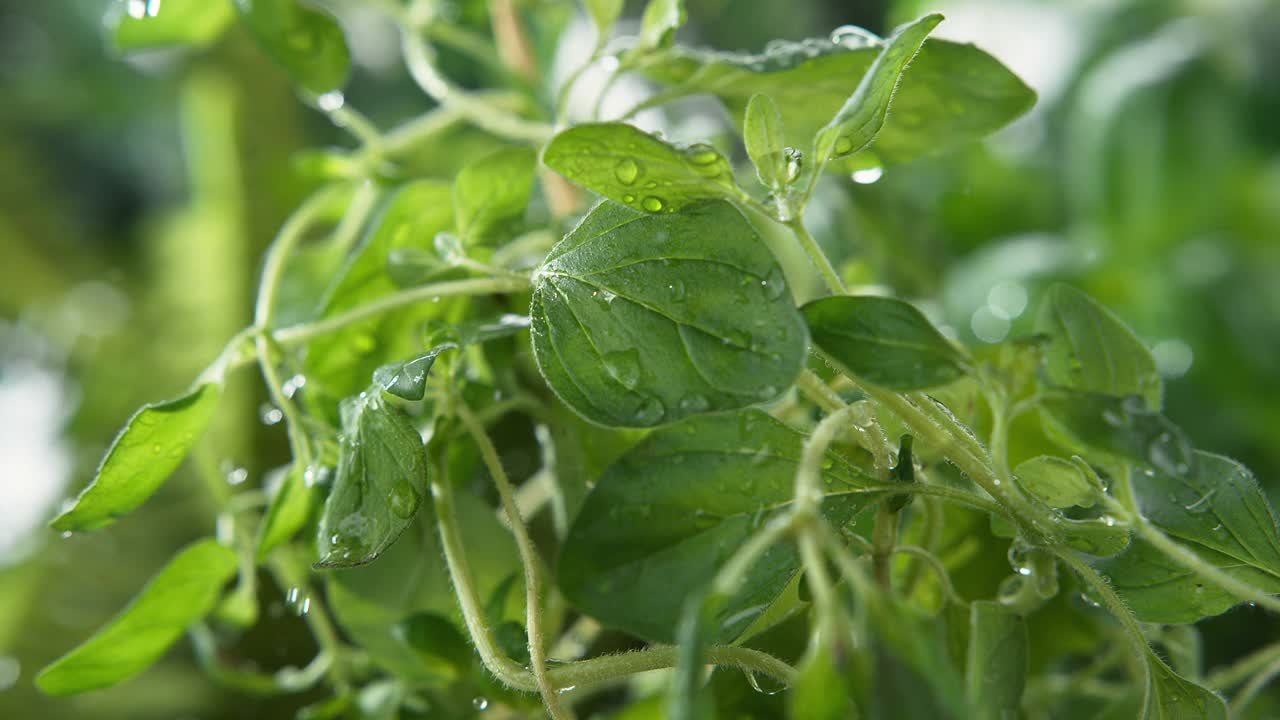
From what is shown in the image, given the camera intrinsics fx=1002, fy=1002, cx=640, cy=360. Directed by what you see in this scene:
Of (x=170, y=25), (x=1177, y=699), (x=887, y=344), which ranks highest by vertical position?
(x=170, y=25)

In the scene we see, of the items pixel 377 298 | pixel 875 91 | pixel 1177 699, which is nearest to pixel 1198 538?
pixel 1177 699

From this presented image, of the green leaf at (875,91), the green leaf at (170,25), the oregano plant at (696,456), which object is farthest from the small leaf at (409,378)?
the green leaf at (170,25)

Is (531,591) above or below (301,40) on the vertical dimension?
below

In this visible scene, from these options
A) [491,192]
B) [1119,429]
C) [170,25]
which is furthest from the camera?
[170,25]

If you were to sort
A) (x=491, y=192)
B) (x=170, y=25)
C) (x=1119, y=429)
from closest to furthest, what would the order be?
(x=1119, y=429), (x=491, y=192), (x=170, y=25)

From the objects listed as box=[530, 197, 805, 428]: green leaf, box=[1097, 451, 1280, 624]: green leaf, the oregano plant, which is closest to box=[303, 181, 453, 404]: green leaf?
the oregano plant

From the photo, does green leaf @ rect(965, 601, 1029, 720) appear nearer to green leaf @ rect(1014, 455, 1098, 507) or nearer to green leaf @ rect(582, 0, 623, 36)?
green leaf @ rect(1014, 455, 1098, 507)

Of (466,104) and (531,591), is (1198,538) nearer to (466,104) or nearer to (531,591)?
(531,591)

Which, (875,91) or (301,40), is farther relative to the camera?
(301,40)
